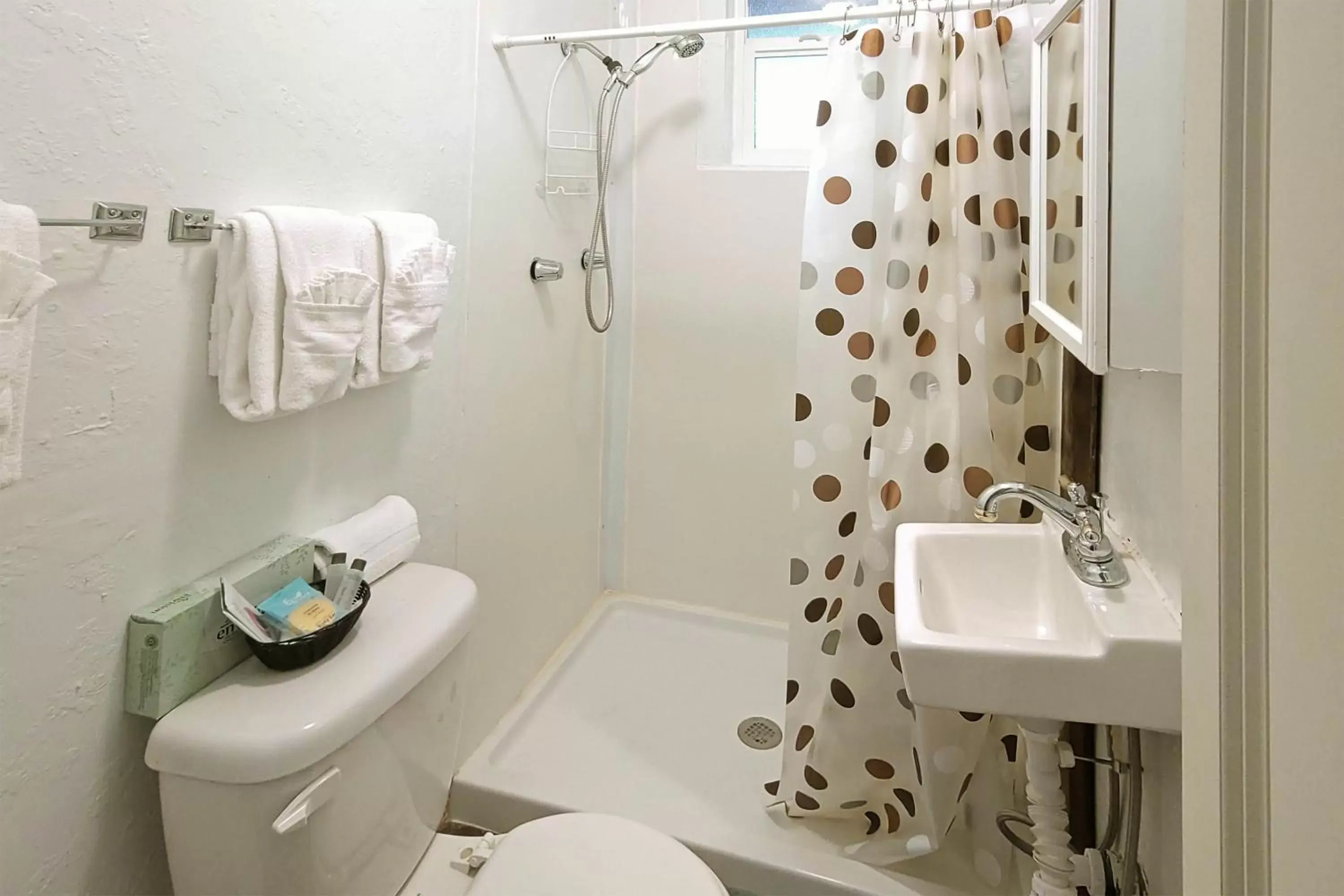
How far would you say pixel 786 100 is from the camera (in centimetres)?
223

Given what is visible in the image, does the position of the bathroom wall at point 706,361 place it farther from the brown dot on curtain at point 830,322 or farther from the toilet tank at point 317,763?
the toilet tank at point 317,763

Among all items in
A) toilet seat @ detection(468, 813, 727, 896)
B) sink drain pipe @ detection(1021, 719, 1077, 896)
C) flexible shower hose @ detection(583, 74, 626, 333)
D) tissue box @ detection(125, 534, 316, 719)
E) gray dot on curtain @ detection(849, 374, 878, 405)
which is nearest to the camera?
tissue box @ detection(125, 534, 316, 719)

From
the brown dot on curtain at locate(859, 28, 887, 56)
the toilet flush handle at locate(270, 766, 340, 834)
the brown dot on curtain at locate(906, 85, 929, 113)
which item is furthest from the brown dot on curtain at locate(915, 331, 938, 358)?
the toilet flush handle at locate(270, 766, 340, 834)

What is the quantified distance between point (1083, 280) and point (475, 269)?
3.71 feet

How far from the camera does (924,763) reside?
1.36 m

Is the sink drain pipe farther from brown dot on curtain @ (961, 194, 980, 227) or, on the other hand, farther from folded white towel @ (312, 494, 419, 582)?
folded white towel @ (312, 494, 419, 582)

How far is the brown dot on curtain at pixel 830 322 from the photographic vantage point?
1425mm

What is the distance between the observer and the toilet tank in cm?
83

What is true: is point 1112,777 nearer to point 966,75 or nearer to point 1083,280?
point 1083,280

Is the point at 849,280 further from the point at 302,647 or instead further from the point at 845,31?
the point at 302,647

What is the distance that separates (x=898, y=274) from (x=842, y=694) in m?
0.82

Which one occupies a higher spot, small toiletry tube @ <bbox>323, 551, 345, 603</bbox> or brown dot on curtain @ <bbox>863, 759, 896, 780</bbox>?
small toiletry tube @ <bbox>323, 551, 345, 603</bbox>

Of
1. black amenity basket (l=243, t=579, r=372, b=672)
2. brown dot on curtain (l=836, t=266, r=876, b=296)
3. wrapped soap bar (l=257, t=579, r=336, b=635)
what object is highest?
brown dot on curtain (l=836, t=266, r=876, b=296)

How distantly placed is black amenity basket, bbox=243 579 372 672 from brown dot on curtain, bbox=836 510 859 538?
2.93 ft
